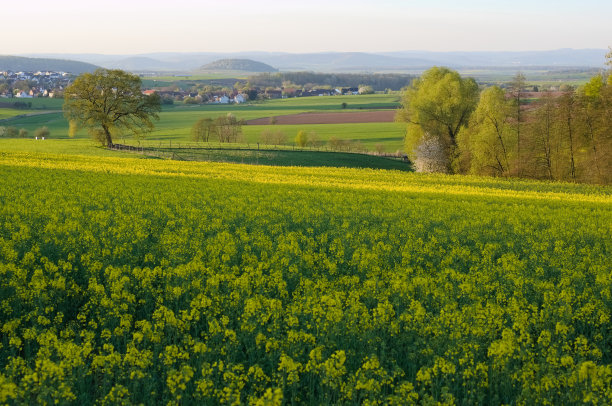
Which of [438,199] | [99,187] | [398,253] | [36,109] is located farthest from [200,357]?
[36,109]

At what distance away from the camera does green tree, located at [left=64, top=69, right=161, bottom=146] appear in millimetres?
64562

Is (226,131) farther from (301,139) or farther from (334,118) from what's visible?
(334,118)

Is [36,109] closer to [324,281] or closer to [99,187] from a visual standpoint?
[99,187]

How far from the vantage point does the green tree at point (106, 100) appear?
212 ft

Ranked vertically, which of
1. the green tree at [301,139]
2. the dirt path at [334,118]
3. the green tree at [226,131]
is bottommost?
the green tree at [301,139]

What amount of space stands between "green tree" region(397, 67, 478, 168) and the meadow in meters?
43.4

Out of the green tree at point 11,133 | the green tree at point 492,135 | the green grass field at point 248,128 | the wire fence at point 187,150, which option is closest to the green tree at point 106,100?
the wire fence at point 187,150

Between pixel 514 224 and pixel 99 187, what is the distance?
1818cm

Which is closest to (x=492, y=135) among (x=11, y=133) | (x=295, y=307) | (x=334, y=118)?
(x=295, y=307)

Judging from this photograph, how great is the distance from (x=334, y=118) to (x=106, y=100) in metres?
65.3

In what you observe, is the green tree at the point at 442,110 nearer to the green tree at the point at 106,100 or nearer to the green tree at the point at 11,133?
the green tree at the point at 106,100

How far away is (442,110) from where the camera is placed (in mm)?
62406

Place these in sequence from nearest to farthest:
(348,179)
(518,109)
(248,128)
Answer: (348,179), (518,109), (248,128)

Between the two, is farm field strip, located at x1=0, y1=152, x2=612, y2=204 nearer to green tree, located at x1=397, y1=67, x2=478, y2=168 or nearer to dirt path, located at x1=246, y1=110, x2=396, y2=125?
green tree, located at x1=397, y1=67, x2=478, y2=168
